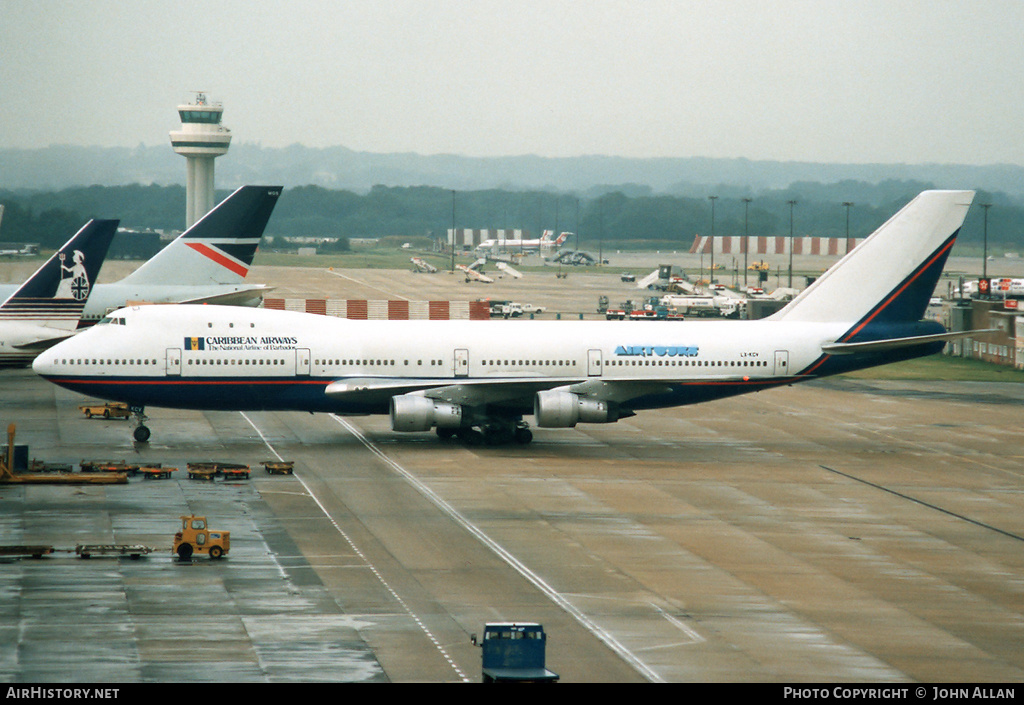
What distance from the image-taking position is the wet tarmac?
2292 cm

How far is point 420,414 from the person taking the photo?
45.3 metres

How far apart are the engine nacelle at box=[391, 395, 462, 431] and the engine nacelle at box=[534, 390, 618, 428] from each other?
10.3 feet

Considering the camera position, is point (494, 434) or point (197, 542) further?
point (494, 434)

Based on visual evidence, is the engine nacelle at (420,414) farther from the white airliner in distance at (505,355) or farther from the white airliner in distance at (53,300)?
the white airliner in distance at (53,300)

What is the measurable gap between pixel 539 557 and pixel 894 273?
25295 mm

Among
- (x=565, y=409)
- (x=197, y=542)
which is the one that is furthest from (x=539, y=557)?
(x=565, y=409)

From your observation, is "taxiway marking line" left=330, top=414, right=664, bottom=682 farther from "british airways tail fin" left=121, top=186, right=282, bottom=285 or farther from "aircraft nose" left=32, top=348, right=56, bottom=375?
"british airways tail fin" left=121, top=186, right=282, bottom=285

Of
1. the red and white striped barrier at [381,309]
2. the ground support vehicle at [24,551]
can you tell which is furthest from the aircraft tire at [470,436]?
the red and white striped barrier at [381,309]

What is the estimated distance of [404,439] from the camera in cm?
4928

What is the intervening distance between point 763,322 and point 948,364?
37663 mm

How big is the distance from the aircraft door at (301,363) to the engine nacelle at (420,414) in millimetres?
3432

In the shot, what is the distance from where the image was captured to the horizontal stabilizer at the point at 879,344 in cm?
4800

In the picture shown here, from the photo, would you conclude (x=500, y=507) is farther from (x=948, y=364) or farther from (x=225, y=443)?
(x=948, y=364)

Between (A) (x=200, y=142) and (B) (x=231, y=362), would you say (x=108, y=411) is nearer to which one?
(B) (x=231, y=362)
